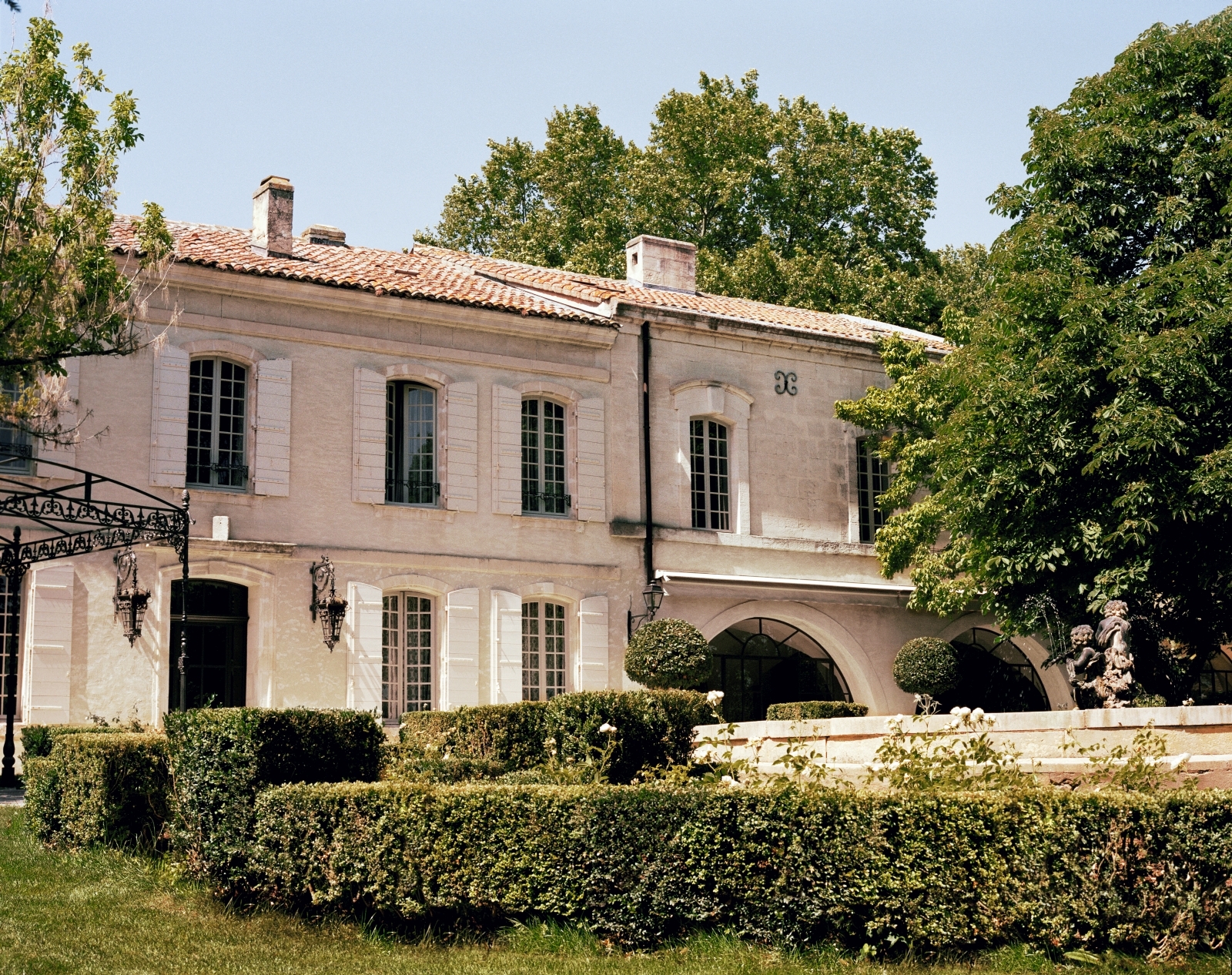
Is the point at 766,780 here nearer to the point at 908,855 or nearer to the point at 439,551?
the point at 908,855

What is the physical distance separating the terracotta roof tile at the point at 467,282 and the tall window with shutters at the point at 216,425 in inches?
58.2

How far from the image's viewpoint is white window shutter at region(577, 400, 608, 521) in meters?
21.9

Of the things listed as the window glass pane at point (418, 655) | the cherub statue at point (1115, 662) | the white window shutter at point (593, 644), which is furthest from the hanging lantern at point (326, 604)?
the cherub statue at point (1115, 662)

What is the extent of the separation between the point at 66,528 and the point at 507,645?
20.3 ft

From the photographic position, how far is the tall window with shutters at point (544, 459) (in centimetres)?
2177

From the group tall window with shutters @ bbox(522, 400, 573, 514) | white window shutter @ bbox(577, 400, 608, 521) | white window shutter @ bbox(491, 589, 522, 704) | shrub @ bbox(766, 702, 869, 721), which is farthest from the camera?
white window shutter @ bbox(577, 400, 608, 521)

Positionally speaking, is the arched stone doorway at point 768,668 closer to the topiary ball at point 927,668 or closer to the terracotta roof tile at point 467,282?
the topiary ball at point 927,668

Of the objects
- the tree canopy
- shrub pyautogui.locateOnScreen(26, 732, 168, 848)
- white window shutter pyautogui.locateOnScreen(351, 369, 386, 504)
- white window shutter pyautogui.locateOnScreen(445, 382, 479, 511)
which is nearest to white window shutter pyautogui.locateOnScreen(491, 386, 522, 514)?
white window shutter pyautogui.locateOnScreen(445, 382, 479, 511)

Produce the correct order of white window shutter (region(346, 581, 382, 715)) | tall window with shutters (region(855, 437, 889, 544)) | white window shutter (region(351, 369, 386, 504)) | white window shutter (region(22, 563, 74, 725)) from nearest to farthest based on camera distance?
white window shutter (region(22, 563, 74, 725))
white window shutter (region(346, 581, 382, 715))
white window shutter (region(351, 369, 386, 504))
tall window with shutters (region(855, 437, 889, 544))

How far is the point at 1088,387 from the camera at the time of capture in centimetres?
1812

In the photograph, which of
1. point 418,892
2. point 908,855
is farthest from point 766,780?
point 418,892

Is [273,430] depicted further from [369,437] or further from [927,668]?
[927,668]

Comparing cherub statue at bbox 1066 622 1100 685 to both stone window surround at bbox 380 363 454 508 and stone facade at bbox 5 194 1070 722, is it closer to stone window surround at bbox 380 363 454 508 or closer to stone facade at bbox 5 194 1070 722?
stone facade at bbox 5 194 1070 722

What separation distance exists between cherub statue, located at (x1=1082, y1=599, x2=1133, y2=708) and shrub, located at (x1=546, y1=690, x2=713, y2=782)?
3.96 metres
